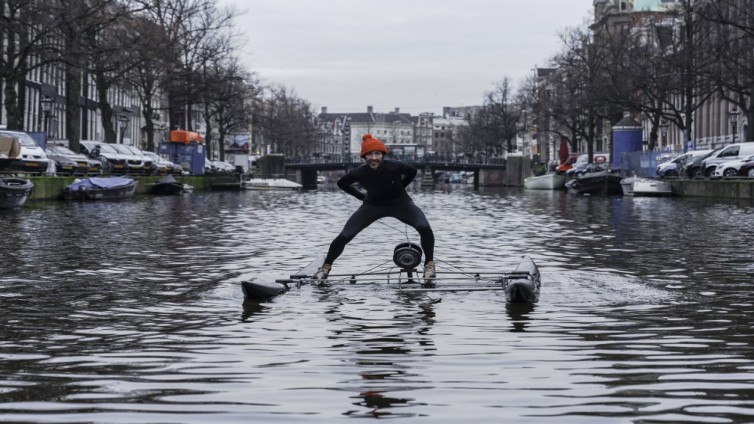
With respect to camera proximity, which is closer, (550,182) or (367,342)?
(367,342)

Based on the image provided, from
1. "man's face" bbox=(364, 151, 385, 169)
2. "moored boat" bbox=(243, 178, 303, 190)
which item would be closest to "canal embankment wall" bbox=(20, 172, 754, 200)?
"moored boat" bbox=(243, 178, 303, 190)

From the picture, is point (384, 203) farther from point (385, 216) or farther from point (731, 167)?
point (731, 167)

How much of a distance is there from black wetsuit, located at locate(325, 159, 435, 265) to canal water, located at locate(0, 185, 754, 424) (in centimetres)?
61

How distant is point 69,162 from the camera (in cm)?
5000

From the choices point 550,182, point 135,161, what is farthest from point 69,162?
point 550,182

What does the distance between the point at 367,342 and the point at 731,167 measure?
4628 centimetres

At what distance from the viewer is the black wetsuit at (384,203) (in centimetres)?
1391

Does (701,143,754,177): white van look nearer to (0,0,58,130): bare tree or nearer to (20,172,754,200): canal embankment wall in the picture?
(20,172,754,200): canal embankment wall

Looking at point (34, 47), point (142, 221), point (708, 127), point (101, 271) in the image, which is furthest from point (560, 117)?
point (101, 271)

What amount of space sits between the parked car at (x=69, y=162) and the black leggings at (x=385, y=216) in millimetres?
36872

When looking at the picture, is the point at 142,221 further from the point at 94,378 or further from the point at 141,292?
the point at 94,378

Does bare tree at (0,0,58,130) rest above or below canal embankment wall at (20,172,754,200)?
above

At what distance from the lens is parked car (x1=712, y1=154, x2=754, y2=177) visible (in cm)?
5319

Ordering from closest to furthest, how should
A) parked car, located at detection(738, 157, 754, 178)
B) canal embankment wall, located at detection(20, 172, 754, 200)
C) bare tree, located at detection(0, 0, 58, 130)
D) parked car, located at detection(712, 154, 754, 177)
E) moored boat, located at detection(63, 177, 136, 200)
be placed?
bare tree, located at detection(0, 0, 58, 130), canal embankment wall, located at detection(20, 172, 754, 200), moored boat, located at detection(63, 177, 136, 200), parked car, located at detection(738, 157, 754, 178), parked car, located at detection(712, 154, 754, 177)
